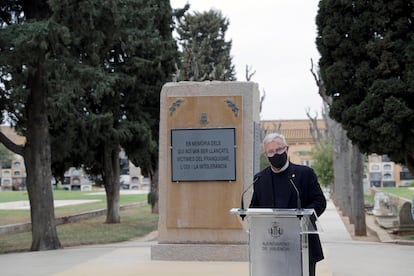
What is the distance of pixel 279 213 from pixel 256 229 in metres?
0.31

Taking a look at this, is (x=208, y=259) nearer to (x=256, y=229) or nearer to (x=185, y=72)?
(x=256, y=229)

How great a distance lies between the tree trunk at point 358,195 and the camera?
75.0 feet

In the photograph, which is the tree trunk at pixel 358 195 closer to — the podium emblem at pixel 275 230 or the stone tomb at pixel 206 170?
the stone tomb at pixel 206 170

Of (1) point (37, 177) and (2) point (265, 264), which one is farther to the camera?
(1) point (37, 177)

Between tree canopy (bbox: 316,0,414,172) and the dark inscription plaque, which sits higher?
tree canopy (bbox: 316,0,414,172)

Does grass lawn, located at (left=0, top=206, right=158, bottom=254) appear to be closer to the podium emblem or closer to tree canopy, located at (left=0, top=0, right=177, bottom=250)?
tree canopy, located at (left=0, top=0, right=177, bottom=250)

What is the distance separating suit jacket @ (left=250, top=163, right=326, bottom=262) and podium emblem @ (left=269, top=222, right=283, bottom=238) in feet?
0.95

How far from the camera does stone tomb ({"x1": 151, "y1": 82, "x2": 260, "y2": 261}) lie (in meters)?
11.1

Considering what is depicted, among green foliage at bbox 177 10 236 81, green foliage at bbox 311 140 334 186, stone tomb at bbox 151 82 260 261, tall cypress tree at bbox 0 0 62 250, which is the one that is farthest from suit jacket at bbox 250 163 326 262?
green foliage at bbox 177 10 236 81

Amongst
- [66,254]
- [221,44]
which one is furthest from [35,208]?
[221,44]

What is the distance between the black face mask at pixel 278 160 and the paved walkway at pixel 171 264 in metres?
3.58

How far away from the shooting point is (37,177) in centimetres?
1738

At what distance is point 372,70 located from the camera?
1875 cm

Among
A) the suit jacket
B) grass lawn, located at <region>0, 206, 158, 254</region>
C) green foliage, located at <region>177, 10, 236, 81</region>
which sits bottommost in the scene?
grass lawn, located at <region>0, 206, 158, 254</region>
